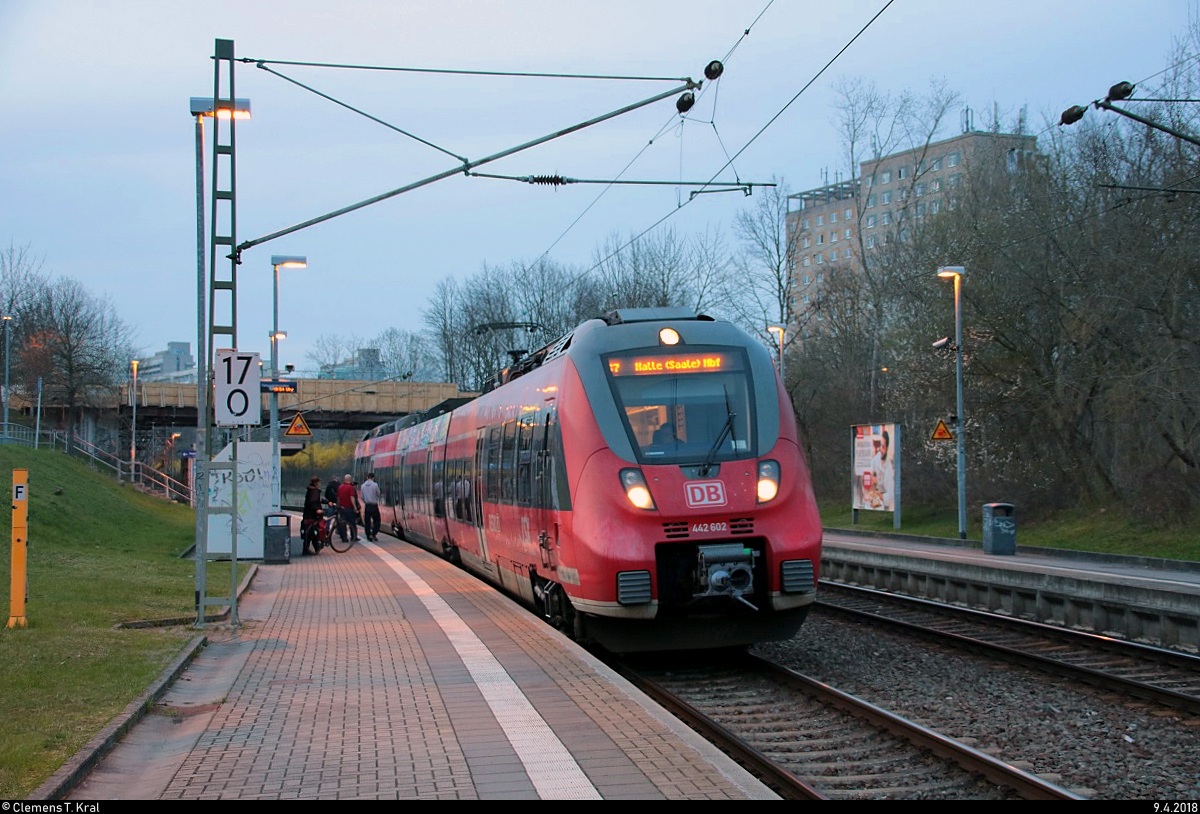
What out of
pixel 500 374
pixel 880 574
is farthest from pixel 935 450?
pixel 500 374

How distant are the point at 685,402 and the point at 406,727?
448 centimetres

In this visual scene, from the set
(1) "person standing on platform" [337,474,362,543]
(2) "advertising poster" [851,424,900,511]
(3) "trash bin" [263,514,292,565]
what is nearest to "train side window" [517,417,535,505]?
(3) "trash bin" [263,514,292,565]

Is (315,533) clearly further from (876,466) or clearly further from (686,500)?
(686,500)

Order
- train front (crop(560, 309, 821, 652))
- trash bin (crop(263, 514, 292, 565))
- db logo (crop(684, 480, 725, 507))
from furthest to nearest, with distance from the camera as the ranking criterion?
trash bin (crop(263, 514, 292, 565)) < db logo (crop(684, 480, 725, 507)) < train front (crop(560, 309, 821, 652))

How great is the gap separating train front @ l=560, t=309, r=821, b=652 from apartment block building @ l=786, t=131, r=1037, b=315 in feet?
86.0

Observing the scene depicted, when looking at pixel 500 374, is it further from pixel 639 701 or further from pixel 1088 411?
pixel 1088 411

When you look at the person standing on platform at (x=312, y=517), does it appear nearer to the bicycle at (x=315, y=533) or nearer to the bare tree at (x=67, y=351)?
the bicycle at (x=315, y=533)

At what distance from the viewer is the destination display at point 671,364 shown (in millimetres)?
11219

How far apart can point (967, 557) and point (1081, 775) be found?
19903mm

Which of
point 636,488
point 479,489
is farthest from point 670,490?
point 479,489

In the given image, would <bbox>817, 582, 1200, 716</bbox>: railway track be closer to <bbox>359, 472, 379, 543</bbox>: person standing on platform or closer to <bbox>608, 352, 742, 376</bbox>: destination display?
<bbox>608, 352, 742, 376</bbox>: destination display

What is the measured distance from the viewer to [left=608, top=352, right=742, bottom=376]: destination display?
11.2m

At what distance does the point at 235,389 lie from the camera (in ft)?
44.4

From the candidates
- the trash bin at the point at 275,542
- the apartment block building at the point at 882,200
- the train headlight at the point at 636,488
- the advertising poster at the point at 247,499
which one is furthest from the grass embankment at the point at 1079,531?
the train headlight at the point at 636,488
